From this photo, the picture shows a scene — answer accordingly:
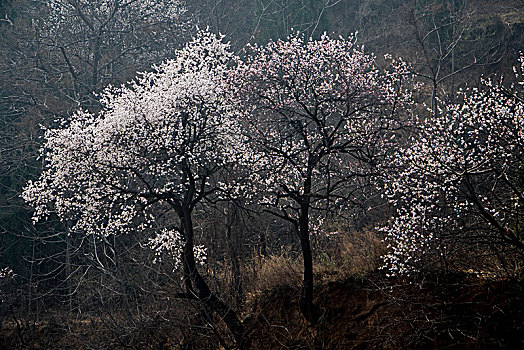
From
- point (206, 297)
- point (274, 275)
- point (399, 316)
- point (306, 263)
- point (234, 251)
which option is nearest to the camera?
point (399, 316)

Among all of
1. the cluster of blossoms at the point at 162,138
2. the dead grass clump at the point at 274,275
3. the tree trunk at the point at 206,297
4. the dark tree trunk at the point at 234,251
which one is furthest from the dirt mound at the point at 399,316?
the cluster of blossoms at the point at 162,138

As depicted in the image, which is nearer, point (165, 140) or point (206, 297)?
point (206, 297)

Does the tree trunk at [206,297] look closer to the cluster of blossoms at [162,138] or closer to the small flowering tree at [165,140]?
the small flowering tree at [165,140]

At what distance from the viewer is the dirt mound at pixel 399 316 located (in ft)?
20.4

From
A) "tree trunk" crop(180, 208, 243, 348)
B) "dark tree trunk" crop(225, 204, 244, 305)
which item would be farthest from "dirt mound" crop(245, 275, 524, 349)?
"dark tree trunk" crop(225, 204, 244, 305)

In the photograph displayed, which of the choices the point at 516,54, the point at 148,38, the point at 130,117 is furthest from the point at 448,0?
the point at 130,117

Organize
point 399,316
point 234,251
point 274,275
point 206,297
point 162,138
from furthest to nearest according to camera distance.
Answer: point 234,251, point 274,275, point 162,138, point 206,297, point 399,316

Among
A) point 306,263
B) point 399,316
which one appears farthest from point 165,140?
point 399,316

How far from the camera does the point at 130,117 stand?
10633 millimetres

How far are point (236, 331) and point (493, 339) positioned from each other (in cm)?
553

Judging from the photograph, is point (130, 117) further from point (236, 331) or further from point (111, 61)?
point (111, 61)

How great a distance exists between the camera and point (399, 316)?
8.15 m

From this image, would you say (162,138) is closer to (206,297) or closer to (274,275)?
(206,297)

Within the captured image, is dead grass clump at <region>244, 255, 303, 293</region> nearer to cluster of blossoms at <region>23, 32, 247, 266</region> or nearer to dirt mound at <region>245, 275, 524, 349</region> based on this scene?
dirt mound at <region>245, 275, 524, 349</region>
